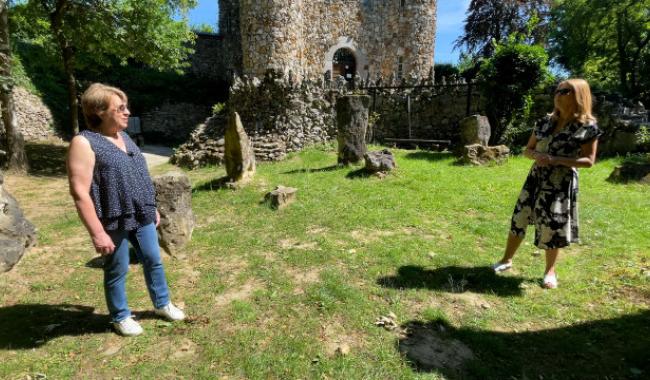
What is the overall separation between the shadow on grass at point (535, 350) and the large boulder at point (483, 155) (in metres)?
6.23

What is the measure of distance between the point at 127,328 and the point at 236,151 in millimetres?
5060

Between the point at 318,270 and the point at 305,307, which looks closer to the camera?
the point at 305,307

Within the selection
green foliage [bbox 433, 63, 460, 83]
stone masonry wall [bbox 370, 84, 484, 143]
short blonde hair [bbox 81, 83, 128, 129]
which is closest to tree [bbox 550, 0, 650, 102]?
green foliage [bbox 433, 63, 460, 83]

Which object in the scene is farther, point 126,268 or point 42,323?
point 42,323

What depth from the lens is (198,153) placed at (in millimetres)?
10930

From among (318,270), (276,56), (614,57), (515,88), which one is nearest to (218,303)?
(318,270)

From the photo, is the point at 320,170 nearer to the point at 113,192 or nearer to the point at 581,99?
the point at 581,99

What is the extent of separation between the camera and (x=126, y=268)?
113 inches

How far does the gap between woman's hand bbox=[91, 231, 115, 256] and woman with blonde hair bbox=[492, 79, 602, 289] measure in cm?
362

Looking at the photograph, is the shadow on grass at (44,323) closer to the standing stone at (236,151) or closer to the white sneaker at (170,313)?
the white sneaker at (170,313)

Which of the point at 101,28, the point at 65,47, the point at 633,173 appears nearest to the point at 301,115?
the point at 101,28

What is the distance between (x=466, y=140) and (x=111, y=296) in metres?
9.10

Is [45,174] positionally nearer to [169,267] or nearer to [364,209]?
[169,267]

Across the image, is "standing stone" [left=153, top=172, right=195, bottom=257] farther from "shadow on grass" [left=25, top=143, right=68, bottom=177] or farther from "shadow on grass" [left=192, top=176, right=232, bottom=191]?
"shadow on grass" [left=25, top=143, right=68, bottom=177]
